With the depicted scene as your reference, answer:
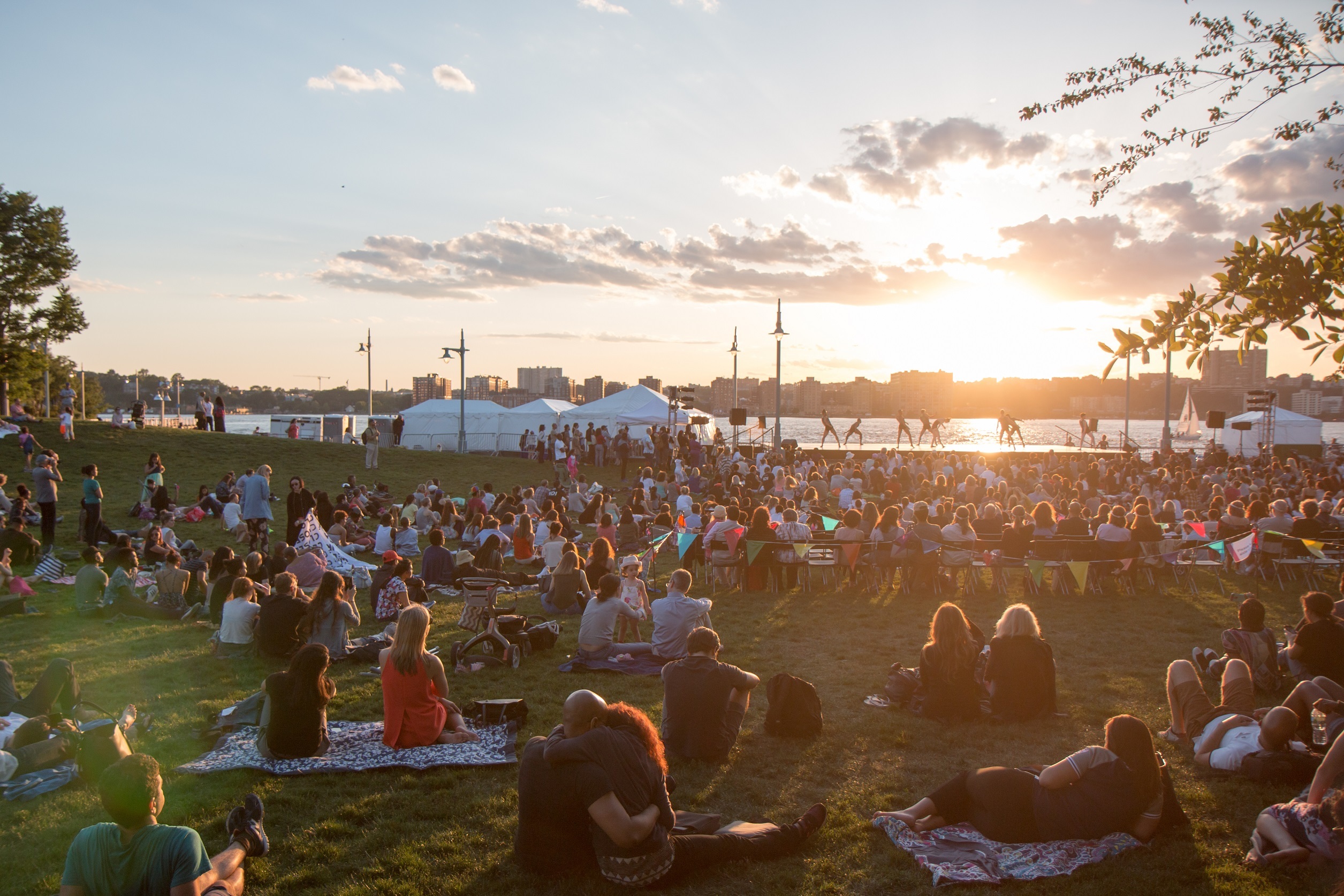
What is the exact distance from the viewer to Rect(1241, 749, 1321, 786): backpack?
16.5 feet

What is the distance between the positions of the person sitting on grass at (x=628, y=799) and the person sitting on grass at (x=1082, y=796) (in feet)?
5.07

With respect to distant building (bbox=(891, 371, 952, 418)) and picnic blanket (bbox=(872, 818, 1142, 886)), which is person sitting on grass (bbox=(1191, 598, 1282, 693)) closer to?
picnic blanket (bbox=(872, 818, 1142, 886))

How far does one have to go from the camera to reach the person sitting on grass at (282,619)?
789 cm

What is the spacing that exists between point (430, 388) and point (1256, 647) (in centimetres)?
12378

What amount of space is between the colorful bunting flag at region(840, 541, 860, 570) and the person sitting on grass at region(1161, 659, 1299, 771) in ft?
20.5

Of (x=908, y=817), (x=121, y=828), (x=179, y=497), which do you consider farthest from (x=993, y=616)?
(x=179, y=497)

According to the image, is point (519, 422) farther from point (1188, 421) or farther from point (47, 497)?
point (1188, 421)

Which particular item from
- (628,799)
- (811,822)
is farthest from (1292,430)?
(628,799)

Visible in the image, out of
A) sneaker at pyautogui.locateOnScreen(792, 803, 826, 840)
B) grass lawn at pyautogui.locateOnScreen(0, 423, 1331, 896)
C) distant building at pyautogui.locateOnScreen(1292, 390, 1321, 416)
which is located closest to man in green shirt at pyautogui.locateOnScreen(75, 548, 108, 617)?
grass lawn at pyautogui.locateOnScreen(0, 423, 1331, 896)

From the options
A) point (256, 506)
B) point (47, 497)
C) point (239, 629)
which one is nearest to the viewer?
point (239, 629)

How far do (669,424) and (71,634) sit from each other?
24044 millimetres

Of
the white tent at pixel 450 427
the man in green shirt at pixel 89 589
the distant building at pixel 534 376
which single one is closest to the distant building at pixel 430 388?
the distant building at pixel 534 376

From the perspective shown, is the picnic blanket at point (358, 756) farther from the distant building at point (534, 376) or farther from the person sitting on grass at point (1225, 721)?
the distant building at point (534, 376)

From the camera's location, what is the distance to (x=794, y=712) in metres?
6.15
